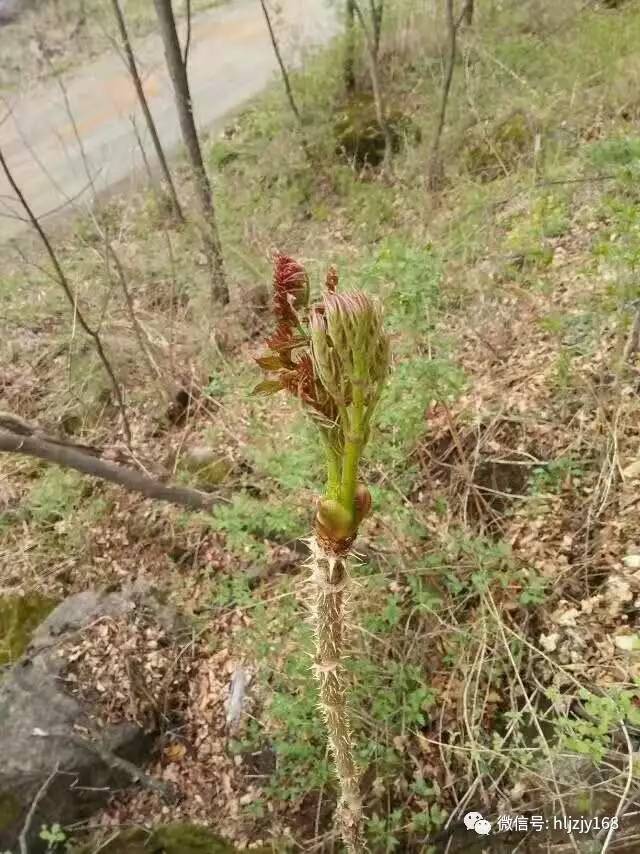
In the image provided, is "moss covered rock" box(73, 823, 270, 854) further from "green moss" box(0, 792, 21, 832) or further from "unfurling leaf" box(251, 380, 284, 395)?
"unfurling leaf" box(251, 380, 284, 395)

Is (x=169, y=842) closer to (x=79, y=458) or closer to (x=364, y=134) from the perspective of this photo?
(x=79, y=458)

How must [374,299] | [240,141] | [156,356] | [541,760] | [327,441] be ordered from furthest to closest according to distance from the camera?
[240,141] → [156,356] → [541,760] → [327,441] → [374,299]

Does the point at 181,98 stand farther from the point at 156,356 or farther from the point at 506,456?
the point at 506,456

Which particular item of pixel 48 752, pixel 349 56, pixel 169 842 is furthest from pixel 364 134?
pixel 169 842

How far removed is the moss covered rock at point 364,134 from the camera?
6914 mm

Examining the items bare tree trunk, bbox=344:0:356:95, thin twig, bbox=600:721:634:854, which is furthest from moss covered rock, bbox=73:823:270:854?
bare tree trunk, bbox=344:0:356:95

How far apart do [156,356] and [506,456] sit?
Result: 2.80 m

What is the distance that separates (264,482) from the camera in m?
3.24

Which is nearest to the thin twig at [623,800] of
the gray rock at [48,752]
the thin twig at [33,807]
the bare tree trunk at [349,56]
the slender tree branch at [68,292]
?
the gray rock at [48,752]

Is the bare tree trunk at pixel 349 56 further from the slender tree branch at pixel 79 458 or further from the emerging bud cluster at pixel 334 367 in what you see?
the emerging bud cluster at pixel 334 367

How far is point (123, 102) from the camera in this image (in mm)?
9930

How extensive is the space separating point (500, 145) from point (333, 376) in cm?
538

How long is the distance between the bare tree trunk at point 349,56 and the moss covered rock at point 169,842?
7.63 meters

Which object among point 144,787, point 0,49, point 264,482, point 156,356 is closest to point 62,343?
point 156,356
